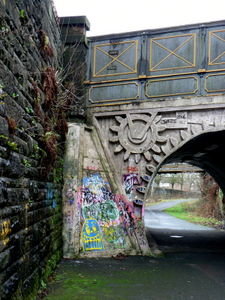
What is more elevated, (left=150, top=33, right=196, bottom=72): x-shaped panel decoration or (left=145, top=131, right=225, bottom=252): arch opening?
(left=150, top=33, right=196, bottom=72): x-shaped panel decoration

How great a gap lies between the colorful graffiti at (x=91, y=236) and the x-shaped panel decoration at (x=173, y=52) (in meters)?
4.70

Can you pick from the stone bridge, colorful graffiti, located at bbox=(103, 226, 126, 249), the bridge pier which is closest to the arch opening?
the stone bridge

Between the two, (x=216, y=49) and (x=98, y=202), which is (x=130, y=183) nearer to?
(x=98, y=202)

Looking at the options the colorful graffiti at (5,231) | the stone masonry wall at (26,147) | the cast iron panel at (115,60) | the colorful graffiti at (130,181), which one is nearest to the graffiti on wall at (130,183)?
the colorful graffiti at (130,181)

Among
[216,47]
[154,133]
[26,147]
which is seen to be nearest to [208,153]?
[154,133]

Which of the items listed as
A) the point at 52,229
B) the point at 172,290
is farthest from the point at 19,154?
the point at 172,290

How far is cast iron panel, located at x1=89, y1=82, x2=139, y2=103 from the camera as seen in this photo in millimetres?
9258

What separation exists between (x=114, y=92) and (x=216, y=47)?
3.12 meters

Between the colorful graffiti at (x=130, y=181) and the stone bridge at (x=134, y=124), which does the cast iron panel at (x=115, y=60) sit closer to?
the stone bridge at (x=134, y=124)

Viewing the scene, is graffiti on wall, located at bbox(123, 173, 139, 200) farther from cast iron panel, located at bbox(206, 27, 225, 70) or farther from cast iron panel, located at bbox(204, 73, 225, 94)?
cast iron panel, located at bbox(206, 27, 225, 70)

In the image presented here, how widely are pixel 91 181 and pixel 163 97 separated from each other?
3148 millimetres

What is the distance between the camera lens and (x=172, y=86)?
898 centimetres

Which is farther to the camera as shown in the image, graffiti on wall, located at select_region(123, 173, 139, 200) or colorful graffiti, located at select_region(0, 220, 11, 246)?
graffiti on wall, located at select_region(123, 173, 139, 200)

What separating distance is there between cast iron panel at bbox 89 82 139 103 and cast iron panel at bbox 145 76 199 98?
1.34 ft
